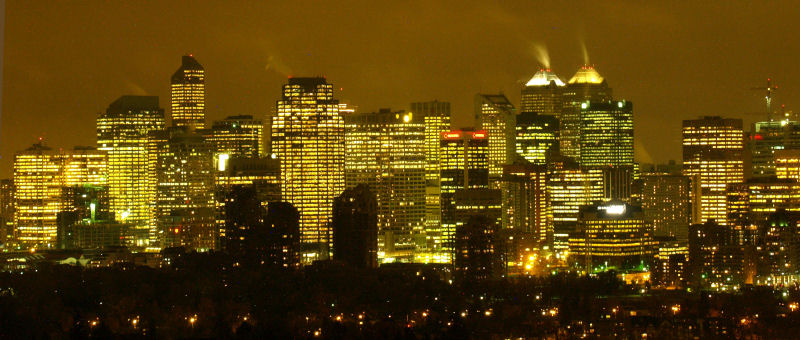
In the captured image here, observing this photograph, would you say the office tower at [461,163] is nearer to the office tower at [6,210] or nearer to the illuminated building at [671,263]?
the illuminated building at [671,263]

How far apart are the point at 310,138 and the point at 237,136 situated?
3.49 m

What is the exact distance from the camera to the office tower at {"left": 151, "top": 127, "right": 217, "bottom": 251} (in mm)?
39469

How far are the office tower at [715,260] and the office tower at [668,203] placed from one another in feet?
17.8

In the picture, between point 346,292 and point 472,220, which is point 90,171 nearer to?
point 472,220

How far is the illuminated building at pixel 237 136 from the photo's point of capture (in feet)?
144

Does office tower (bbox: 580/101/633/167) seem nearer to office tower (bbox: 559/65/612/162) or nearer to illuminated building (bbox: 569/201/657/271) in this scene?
office tower (bbox: 559/65/612/162)

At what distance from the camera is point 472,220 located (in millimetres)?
35594

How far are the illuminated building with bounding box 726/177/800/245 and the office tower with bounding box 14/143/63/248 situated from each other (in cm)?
1593

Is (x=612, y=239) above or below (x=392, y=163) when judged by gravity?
below

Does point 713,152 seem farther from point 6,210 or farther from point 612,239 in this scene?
point 6,210

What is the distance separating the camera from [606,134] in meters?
48.3

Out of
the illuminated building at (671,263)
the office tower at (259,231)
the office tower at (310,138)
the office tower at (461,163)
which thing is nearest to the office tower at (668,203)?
the illuminated building at (671,263)

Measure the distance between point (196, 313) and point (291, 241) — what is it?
9.07 metres

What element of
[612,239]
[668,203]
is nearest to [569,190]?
[668,203]
